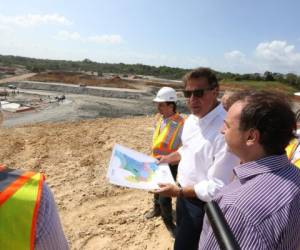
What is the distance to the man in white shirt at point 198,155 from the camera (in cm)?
231

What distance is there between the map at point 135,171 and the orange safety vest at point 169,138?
834mm

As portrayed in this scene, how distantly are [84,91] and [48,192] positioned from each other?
39.0 meters

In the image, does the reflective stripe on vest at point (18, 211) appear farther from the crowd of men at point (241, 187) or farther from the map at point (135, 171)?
the map at point (135, 171)

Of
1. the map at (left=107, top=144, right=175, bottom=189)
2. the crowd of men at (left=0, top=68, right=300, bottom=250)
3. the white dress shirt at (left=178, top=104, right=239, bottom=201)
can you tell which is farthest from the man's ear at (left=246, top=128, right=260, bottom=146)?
the map at (left=107, top=144, right=175, bottom=189)

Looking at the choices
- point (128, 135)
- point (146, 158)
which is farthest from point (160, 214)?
point (128, 135)

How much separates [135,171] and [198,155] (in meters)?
0.70

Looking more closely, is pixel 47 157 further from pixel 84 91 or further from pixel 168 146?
pixel 84 91

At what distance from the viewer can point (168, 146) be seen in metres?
4.11

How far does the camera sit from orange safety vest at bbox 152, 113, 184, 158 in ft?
13.5

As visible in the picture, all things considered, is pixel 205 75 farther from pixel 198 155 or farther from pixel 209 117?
pixel 198 155

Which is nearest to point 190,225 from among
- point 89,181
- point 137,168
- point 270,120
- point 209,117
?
point 137,168

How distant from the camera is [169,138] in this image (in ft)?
13.6

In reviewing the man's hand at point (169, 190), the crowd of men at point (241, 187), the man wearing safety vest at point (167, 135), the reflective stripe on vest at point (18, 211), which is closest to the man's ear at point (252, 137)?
the crowd of men at point (241, 187)

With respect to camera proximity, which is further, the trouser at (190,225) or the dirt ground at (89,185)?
the dirt ground at (89,185)
